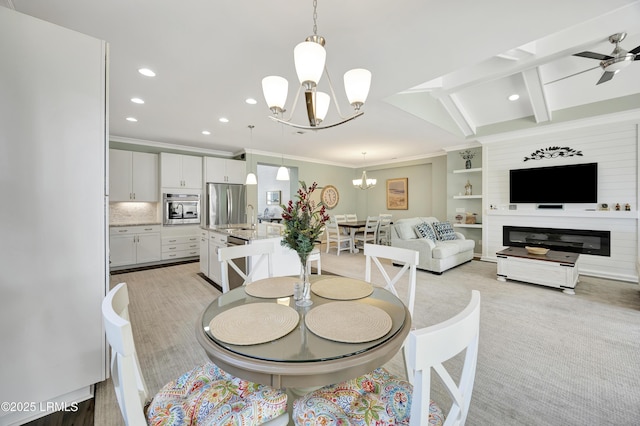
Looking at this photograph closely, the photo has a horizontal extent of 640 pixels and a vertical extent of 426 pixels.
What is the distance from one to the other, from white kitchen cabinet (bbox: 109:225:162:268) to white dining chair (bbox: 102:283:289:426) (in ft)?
15.1

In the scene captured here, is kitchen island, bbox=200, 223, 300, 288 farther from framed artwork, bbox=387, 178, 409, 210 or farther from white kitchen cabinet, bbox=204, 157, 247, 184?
framed artwork, bbox=387, 178, 409, 210

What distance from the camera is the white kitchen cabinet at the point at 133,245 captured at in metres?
4.75

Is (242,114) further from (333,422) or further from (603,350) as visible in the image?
(603,350)

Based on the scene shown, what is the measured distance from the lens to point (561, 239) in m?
4.59

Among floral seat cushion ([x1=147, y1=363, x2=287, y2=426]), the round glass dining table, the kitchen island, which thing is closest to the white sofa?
the kitchen island

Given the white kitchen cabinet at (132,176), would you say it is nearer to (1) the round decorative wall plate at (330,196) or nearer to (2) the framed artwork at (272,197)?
(1) the round decorative wall plate at (330,196)

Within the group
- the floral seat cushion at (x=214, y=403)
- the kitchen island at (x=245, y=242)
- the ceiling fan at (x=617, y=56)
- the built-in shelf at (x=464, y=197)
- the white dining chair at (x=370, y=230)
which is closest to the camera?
the floral seat cushion at (x=214, y=403)

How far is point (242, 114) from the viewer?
3.91 metres

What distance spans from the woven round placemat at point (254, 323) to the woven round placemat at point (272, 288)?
14cm

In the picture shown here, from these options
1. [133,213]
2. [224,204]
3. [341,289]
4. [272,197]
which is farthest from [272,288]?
[272,197]

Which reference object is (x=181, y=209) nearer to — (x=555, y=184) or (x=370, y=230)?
(x=370, y=230)

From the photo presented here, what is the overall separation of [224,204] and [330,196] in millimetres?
3700

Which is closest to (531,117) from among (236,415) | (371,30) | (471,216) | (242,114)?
(471,216)

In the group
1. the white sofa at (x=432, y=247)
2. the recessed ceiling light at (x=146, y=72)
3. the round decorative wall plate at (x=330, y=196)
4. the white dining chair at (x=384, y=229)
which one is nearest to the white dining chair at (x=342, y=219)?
the white dining chair at (x=384, y=229)
